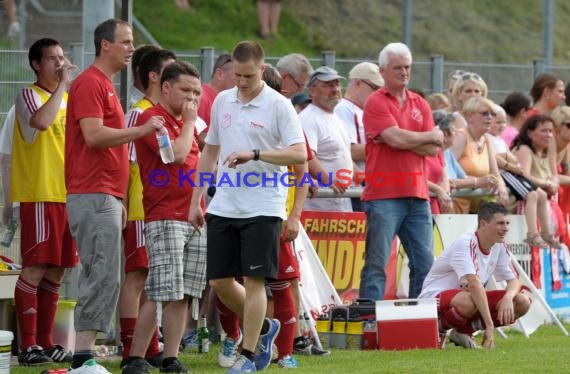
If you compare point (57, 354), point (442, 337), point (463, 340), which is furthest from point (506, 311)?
point (57, 354)

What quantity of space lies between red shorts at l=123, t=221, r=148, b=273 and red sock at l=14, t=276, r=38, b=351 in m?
0.79

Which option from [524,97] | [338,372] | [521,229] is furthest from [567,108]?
[338,372]

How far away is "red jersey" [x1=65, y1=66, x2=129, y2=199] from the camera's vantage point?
9.59m

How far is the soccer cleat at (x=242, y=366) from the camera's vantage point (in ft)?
31.1

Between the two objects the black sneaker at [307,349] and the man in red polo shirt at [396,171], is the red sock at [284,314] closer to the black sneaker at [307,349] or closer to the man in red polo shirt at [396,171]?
the black sneaker at [307,349]

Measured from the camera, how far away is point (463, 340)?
1169 centimetres

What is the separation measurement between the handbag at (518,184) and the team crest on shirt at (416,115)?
7.99 ft

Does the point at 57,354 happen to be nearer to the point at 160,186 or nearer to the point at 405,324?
the point at 160,186

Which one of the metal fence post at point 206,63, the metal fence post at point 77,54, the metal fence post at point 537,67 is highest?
the metal fence post at point 537,67

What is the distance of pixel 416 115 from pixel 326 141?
0.84 m

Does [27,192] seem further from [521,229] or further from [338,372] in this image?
[521,229]

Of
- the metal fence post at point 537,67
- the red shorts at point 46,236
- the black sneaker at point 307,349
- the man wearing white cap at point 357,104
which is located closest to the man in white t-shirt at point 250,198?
the black sneaker at point 307,349

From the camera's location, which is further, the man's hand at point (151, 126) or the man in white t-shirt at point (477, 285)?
the man in white t-shirt at point (477, 285)

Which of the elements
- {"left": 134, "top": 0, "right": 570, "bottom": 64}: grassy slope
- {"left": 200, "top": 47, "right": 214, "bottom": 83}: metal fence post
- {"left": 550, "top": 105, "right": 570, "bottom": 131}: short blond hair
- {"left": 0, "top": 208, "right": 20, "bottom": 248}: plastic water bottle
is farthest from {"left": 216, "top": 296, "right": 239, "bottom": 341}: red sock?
{"left": 134, "top": 0, "right": 570, "bottom": 64}: grassy slope
